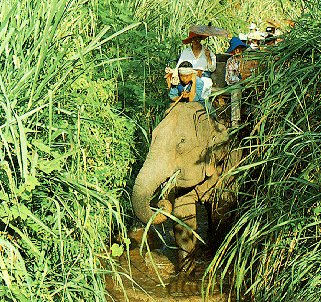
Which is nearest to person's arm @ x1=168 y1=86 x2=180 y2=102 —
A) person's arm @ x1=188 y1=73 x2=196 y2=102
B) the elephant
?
person's arm @ x1=188 y1=73 x2=196 y2=102

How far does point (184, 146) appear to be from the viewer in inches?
248

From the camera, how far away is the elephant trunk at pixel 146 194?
19.1ft

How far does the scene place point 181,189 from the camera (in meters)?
6.56

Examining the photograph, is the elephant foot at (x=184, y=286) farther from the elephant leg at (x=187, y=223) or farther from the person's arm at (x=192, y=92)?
the person's arm at (x=192, y=92)

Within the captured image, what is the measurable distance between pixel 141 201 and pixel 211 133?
0.93 metres

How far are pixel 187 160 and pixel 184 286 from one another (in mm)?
980

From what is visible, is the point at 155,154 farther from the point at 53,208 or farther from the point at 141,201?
the point at 53,208

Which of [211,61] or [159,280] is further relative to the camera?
[211,61]

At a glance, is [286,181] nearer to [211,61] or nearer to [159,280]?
[159,280]

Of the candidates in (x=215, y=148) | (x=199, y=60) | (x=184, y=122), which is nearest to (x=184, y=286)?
(x=215, y=148)

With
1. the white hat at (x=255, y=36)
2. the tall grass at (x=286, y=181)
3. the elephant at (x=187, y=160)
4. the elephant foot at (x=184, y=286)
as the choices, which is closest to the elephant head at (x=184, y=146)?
the elephant at (x=187, y=160)

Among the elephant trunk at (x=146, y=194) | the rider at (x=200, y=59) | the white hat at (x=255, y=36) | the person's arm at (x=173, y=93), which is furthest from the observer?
the white hat at (x=255, y=36)

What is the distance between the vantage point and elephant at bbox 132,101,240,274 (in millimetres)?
6121

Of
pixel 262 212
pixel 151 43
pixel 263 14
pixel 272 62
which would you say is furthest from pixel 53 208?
pixel 263 14
